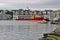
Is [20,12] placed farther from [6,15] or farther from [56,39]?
[56,39]

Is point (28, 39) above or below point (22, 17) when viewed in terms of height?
above

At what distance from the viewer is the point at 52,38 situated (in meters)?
10.3

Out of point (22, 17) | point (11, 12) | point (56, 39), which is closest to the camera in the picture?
point (56, 39)

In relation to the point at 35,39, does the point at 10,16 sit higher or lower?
lower

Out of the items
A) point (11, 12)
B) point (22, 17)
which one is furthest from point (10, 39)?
point (11, 12)

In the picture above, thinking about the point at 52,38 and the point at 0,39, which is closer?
the point at 52,38

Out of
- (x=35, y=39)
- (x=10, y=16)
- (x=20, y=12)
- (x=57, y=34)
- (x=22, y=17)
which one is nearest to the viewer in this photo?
(x=57, y=34)

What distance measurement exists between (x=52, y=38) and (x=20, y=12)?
6252 cm

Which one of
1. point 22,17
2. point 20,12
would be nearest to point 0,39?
point 22,17

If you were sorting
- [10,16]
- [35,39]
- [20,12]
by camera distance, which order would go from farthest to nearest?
[20,12] < [10,16] < [35,39]

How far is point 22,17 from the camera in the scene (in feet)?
190

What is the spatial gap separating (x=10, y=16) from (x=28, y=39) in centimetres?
4998

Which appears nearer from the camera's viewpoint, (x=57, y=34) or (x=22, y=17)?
(x=57, y=34)

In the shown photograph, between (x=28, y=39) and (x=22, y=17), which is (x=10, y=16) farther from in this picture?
(x=28, y=39)
